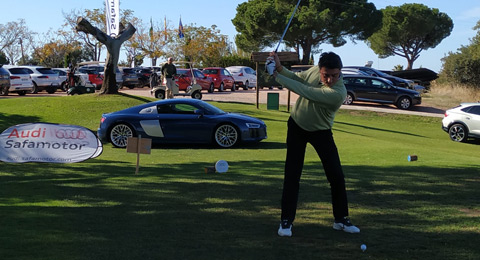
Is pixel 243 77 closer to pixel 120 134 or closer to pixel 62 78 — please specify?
pixel 62 78

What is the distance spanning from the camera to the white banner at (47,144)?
32.9 ft

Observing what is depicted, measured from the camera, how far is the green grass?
5.08m

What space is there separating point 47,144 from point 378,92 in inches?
956

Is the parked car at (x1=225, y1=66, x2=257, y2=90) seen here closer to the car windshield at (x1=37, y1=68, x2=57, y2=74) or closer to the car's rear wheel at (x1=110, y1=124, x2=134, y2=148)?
the car windshield at (x1=37, y1=68, x2=57, y2=74)

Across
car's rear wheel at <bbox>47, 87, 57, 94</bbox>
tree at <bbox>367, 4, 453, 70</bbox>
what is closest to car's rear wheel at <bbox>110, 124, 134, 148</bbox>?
car's rear wheel at <bbox>47, 87, 57, 94</bbox>

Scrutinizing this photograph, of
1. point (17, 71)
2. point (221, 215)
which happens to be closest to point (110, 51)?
point (17, 71)

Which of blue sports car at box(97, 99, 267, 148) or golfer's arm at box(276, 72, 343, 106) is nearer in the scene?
golfer's arm at box(276, 72, 343, 106)

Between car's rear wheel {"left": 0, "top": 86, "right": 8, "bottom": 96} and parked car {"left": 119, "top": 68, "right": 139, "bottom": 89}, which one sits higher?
parked car {"left": 119, "top": 68, "right": 139, "bottom": 89}

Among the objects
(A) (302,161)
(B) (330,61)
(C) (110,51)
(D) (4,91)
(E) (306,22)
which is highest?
(E) (306,22)

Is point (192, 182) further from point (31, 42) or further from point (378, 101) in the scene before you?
point (31, 42)

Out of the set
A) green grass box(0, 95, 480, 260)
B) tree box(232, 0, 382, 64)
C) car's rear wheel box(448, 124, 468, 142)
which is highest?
tree box(232, 0, 382, 64)

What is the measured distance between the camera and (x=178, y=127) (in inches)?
594

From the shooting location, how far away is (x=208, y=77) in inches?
1500

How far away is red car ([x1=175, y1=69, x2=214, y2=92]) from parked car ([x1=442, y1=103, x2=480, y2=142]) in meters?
15.9
